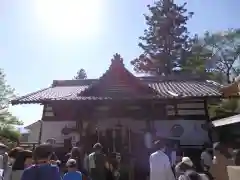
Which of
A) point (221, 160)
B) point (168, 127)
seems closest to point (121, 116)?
point (168, 127)

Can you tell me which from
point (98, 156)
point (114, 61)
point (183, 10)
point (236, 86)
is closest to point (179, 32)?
point (183, 10)

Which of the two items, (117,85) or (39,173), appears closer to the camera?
(39,173)

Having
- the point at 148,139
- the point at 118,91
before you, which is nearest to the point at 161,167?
the point at 148,139

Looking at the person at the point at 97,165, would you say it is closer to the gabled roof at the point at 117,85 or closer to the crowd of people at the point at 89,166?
the crowd of people at the point at 89,166

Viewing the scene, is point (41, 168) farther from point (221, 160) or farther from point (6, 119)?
point (6, 119)

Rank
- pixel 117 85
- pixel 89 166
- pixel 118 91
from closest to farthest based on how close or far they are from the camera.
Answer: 1. pixel 89 166
2. pixel 118 91
3. pixel 117 85

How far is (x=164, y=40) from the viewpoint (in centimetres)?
3231

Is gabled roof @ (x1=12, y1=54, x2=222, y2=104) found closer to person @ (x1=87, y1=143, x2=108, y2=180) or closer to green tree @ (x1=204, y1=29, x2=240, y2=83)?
person @ (x1=87, y1=143, x2=108, y2=180)

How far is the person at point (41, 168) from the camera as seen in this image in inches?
145

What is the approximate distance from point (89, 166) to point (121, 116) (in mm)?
5131

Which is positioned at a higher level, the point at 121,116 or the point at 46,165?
the point at 121,116

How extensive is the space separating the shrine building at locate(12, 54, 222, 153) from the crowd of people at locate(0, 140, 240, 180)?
4.02m

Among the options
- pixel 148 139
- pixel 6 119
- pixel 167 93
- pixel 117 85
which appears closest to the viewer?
pixel 148 139

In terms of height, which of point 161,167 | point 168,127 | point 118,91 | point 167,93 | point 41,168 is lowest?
point 161,167
